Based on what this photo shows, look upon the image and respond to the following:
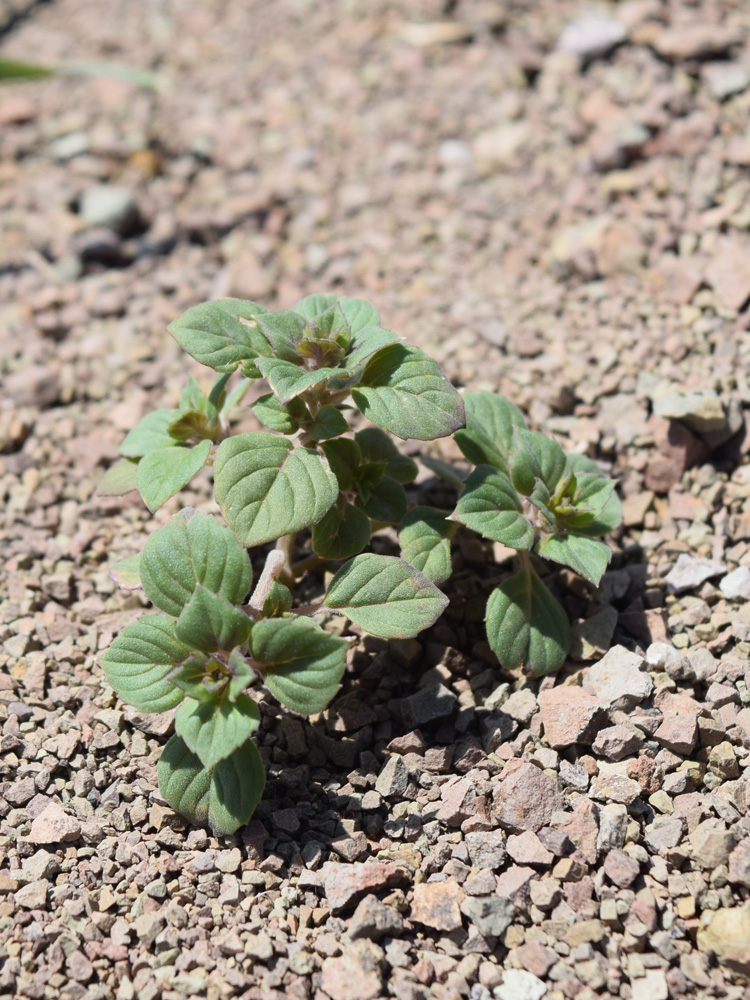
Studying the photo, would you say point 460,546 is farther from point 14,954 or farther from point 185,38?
point 185,38

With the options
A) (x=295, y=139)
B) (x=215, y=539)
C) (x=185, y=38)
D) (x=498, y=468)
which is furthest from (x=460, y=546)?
(x=185, y=38)

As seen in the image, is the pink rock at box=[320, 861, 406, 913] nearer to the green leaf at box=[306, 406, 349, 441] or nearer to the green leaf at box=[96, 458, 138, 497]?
the green leaf at box=[306, 406, 349, 441]

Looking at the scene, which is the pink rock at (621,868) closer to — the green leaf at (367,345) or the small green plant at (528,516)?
the small green plant at (528,516)

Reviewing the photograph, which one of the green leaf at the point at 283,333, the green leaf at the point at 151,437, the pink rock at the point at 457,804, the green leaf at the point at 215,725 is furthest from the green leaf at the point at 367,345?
the pink rock at the point at 457,804

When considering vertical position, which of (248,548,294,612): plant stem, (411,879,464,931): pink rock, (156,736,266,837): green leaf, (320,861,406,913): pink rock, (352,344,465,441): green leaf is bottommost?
(411,879,464,931): pink rock

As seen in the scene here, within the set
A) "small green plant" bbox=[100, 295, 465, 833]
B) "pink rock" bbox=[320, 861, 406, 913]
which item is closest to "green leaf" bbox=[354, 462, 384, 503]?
"small green plant" bbox=[100, 295, 465, 833]

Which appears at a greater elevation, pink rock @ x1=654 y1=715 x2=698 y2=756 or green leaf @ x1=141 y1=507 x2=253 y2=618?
green leaf @ x1=141 y1=507 x2=253 y2=618

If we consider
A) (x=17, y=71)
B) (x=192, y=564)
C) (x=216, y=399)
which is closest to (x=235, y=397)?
(x=216, y=399)

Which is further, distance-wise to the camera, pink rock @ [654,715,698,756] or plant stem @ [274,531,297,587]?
plant stem @ [274,531,297,587]
